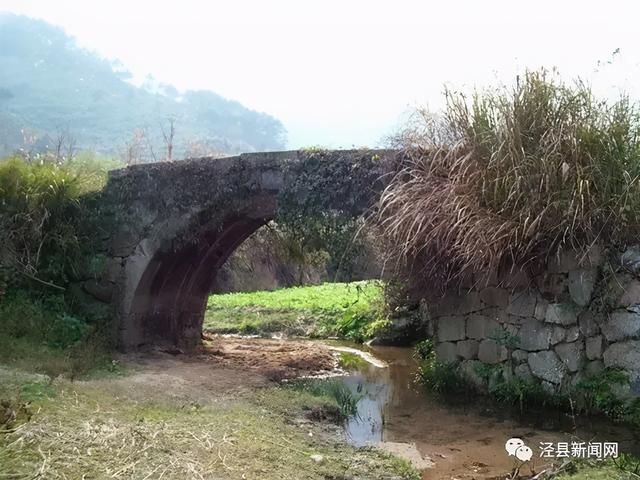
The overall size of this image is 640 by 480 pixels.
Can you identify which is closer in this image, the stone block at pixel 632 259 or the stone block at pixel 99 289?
the stone block at pixel 632 259

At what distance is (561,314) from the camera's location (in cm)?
608

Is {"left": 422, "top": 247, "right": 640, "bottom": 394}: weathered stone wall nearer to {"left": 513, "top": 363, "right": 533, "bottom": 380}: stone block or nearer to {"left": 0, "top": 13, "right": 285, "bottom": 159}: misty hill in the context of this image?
{"left": 513, "top": 363, "right": 533, "bottom": 380}: stone block

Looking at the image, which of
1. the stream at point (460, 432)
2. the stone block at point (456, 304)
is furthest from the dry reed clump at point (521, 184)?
the stream at point (460, 432)

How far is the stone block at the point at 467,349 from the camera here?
7086 mm

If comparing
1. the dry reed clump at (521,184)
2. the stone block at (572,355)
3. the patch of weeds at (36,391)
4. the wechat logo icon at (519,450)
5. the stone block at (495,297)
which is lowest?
the wechat logo icon at (519,450)

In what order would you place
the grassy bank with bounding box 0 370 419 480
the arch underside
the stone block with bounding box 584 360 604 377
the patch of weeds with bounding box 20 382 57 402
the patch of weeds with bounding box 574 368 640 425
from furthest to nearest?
1. the arch underside
2. the stone block with bounding box 584 360 604 377
3. the patch of weeds with bounding box 574 368 640 425
4. the patch of weeds with bounding box 20 382 57 402
5. the grassy bank with bounding box 0 370 419 480

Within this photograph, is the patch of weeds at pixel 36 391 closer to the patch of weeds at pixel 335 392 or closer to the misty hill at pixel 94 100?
the patch of weeds at pixel 335 392

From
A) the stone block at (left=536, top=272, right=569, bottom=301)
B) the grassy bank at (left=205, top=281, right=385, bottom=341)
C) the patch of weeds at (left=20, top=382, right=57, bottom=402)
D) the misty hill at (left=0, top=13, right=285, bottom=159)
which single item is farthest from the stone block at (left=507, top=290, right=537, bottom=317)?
the misty hill at (left=0, top=13, right=285, bottom=159)

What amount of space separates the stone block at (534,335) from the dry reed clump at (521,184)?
0.60 meters

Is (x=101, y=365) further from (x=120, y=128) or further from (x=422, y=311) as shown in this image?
(x=120, y=128)

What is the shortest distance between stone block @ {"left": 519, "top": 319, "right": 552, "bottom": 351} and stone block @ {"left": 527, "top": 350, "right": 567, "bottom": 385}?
0.22ft

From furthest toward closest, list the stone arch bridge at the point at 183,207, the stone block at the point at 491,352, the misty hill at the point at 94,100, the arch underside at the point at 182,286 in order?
the misty hill at the point at 94,100
the arch underside at the point at 182,286
the stone arch bridge at the point at 183,207
the stone block at the point at 491,352

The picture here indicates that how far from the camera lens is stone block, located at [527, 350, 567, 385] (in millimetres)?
6055

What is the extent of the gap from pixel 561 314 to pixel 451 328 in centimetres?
154
